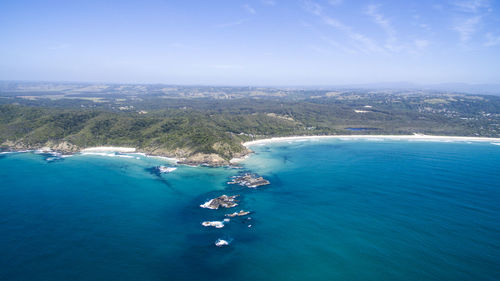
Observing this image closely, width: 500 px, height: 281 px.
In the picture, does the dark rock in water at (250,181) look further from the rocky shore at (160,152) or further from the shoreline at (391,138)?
the shoreline at (391,138)

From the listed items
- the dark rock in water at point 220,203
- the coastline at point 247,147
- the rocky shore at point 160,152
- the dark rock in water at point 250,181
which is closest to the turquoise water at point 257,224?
the dark rock in water at point 220,203

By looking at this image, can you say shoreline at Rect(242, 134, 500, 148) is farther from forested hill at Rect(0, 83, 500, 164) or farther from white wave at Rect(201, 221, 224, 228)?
white wave at Rect(201, 221, 224, 228)

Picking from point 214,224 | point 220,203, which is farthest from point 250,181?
point 214,224

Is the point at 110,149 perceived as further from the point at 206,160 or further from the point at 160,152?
the point at 206,160

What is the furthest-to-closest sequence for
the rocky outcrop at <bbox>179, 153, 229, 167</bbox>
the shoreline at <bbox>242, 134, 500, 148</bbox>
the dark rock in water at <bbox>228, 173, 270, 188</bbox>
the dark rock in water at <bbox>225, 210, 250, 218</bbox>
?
the shoreline at <bbox>242, 134, 500, 148</bbox>
the rocky outcrop at <bbox>179, 153, 229, 167</bbox>
the dark rock in water at <bbox>228, 173, 270, 188</bbox>
the dark rock in water at <bbox>225, 210, 250, 218</bbox>

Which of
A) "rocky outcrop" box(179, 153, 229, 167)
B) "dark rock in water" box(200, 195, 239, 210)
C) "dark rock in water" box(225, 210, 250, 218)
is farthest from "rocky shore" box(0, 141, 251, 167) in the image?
"dark rock in water" box(225, 210, 250, 218)
